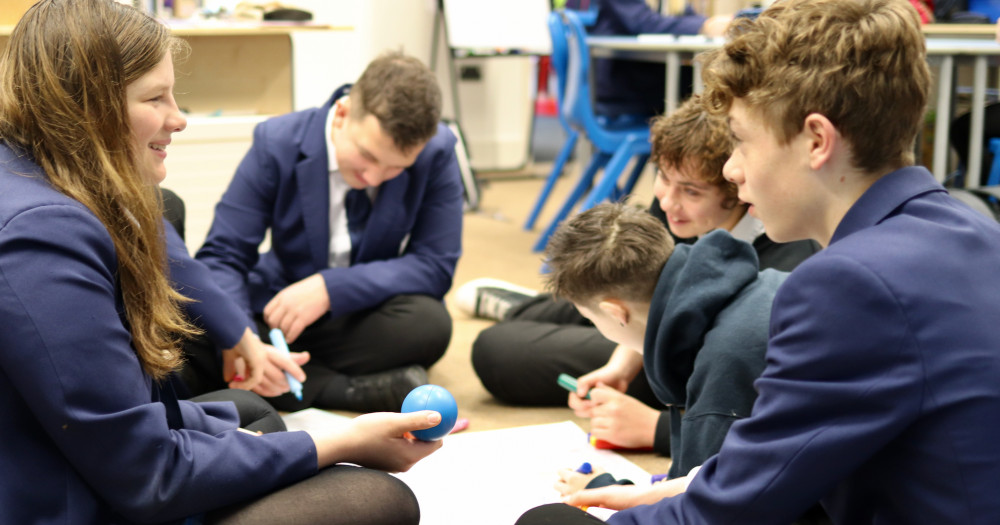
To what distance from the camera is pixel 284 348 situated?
1.71 m

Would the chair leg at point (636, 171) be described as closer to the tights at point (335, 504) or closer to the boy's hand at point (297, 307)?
the boy's hand at point (297, 307)

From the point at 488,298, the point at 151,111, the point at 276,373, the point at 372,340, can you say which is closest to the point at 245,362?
the point at 276,373

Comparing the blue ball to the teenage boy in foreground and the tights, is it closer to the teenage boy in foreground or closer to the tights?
the tights

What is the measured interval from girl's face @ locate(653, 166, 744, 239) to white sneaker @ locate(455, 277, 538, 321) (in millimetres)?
850

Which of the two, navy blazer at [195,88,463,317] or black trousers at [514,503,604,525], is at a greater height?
navy blazer at [195,88,463,317]

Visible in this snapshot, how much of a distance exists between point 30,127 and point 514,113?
424 cm

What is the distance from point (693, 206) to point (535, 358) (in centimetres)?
46

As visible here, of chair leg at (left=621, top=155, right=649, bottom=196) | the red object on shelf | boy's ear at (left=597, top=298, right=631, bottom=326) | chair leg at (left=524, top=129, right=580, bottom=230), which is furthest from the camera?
the red object on shelf

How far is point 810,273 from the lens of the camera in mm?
771

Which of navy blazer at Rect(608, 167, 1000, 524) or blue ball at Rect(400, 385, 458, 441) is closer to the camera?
navy blazer at Rect(608, 167, 1000, 524)

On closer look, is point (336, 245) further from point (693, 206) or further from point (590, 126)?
point (590, 126)

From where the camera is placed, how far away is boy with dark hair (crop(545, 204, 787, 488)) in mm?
1172

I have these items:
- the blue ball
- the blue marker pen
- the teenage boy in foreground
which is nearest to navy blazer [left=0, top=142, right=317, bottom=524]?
the blue ball

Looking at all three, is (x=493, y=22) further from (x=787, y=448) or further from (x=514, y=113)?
(x=787, y=448)
